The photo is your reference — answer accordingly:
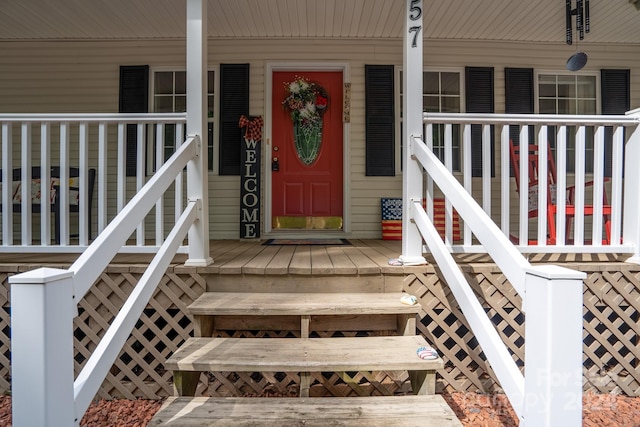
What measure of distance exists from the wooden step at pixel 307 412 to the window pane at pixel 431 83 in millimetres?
3767

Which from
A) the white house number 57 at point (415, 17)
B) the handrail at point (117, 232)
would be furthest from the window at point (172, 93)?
the white house number 57 at point (415, 17)

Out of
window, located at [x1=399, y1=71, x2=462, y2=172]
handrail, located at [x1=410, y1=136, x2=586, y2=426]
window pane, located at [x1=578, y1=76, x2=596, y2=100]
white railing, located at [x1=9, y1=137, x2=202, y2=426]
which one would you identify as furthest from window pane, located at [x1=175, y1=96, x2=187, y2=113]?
window pane, located at [x1=578, y1=76, x2=596, y2=100]

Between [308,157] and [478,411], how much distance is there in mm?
3095

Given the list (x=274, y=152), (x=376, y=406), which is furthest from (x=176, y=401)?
(x=274, y=152)

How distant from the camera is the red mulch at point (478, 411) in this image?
2145mm

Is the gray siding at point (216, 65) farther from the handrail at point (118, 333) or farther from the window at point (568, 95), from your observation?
the handrail at point (118, 333)

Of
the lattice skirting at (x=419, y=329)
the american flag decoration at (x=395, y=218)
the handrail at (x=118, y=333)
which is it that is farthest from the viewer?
the american flag decoration at (x=395, y=218)

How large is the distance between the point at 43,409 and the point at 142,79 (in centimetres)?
416

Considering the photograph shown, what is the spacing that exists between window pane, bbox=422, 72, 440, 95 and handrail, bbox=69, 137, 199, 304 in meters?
3.28

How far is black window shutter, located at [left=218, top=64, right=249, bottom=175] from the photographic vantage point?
4.41 meters

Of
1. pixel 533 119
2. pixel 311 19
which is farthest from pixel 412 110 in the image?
pixel 311 19

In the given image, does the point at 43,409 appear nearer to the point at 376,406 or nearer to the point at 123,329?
the point at 123,329

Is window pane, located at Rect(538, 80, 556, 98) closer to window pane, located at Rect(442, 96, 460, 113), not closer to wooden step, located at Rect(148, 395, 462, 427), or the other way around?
window pane, located at Rect(442, 96, 460, 113)

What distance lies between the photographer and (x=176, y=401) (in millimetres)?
1700
